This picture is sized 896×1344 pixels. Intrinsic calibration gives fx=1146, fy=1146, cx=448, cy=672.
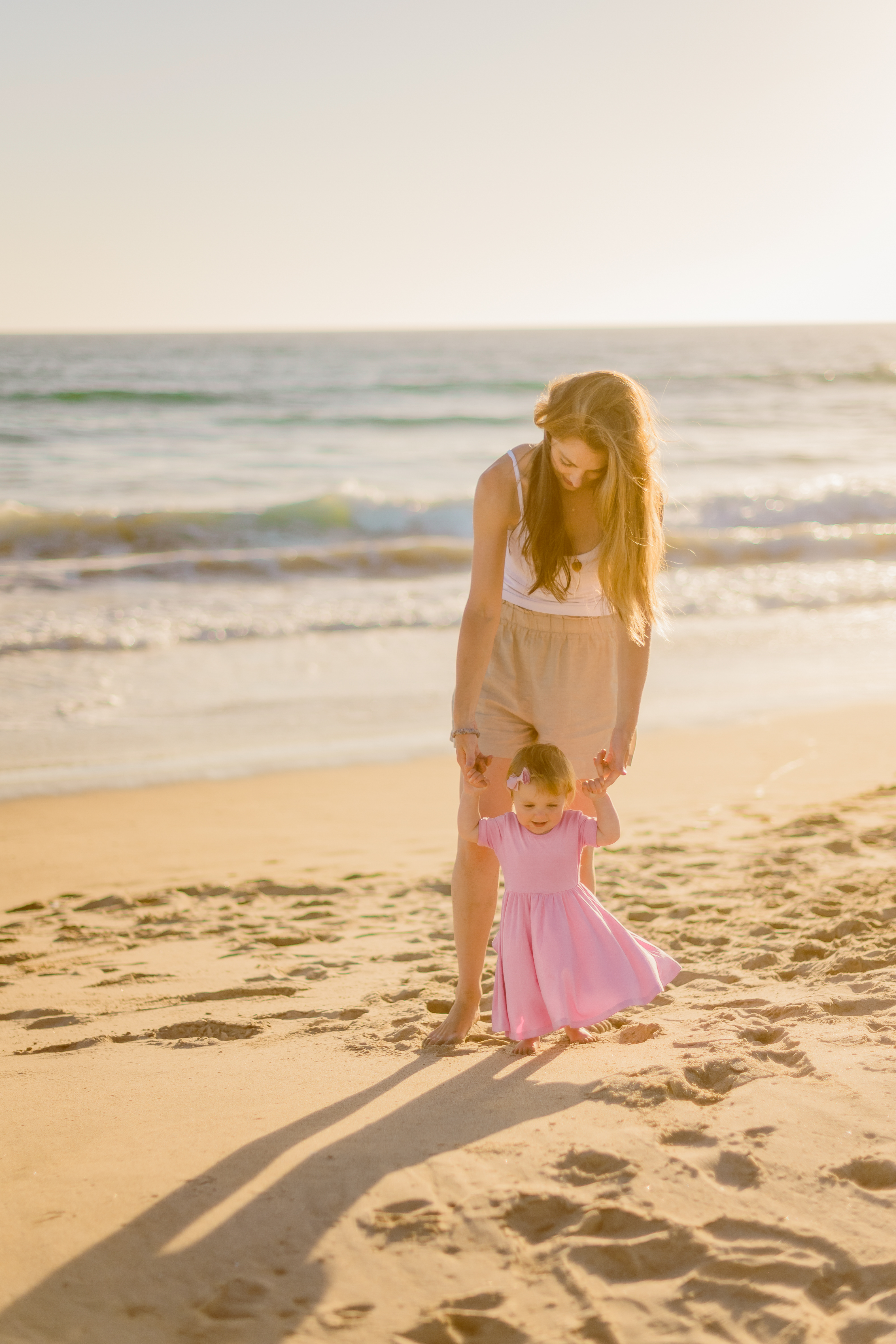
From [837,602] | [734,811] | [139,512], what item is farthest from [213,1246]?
[139,512]

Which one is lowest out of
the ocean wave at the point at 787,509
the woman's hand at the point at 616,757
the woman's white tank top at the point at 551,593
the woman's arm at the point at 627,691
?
the woman's hand at the point at 616,757

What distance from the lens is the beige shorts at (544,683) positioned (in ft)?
10.0

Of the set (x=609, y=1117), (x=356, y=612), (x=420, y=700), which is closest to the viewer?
(x=609, y=1117)

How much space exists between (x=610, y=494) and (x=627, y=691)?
58cm

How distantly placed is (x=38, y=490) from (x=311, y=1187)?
15.7m

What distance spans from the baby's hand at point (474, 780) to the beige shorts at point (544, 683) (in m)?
0.08

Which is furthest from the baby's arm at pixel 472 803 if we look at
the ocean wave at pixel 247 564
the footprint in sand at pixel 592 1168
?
the ocean wave at pixel 247 564

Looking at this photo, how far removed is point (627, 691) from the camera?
10.3 ft

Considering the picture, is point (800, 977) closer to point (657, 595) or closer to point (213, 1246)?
point (657, 595)

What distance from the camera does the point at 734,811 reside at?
18.7 ft

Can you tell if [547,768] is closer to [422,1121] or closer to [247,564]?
[422,1121]

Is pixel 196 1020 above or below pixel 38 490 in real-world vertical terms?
below

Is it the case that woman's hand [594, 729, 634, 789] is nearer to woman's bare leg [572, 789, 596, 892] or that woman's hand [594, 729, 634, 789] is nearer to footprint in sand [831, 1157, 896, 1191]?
woman's bare leg [572, 789, 596, 892]

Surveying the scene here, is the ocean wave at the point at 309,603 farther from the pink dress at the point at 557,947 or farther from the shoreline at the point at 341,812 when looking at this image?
the pink dress at the point at 557,947
